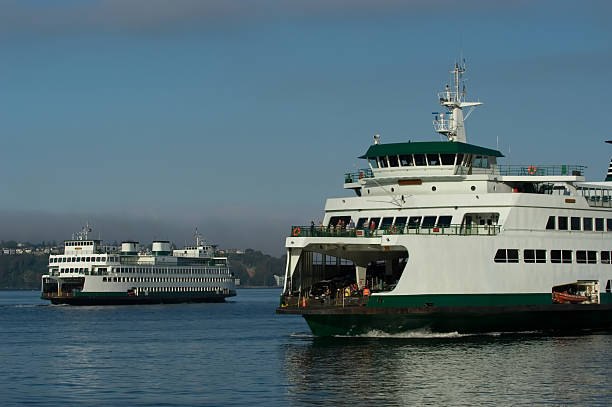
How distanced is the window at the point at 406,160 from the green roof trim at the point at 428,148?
0.77ft

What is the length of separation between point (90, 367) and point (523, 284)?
17443mm

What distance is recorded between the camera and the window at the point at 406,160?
42969 mm

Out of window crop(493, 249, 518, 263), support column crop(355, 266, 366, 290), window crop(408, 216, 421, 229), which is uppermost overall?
window crop(408, 216, 421, 229)

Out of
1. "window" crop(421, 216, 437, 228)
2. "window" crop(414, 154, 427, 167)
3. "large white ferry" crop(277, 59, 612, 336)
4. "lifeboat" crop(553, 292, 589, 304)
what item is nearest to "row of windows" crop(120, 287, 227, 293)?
"large white ferry" crop(277, 59, 612, 336)

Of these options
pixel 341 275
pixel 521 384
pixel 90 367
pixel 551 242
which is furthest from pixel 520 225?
pixel 90 367

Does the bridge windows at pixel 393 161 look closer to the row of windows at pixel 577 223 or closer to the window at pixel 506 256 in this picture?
the window at pixel 506 256

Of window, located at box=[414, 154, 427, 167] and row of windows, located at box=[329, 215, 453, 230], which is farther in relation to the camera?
window, located at box=[414, 154, 427, 167]

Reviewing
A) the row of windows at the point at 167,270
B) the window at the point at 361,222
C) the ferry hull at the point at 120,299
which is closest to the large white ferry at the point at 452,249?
the window at the point at 361,222

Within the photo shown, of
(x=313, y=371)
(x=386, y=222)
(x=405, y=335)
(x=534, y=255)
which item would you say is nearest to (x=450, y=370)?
(x=313, y=371)

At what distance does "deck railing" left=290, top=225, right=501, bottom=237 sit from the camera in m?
39.2

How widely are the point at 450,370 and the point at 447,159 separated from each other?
1344 centimetres

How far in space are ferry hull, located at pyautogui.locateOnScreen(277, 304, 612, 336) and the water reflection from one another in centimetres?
51

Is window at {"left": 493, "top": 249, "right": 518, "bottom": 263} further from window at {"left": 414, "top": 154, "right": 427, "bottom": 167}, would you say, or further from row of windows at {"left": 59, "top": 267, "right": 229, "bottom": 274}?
row of windows at {"left": 59, "top": 267, "right": 229, "bottom": 274}

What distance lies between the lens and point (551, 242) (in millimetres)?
41875
